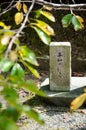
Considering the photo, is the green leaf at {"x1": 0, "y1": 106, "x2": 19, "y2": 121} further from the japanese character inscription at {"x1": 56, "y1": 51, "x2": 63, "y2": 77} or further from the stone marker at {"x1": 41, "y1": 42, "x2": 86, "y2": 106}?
the japanese character inscription at {"x1": 56, "y1": 51, "x2": 63, "y2": 77}

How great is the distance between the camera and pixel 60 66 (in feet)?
16.9

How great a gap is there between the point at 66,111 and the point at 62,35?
3702mm

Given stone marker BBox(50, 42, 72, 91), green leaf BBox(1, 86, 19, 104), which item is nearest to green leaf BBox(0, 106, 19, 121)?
green leaf BBox(1, 86, 19, 104)

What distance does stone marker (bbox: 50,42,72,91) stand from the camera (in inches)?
200

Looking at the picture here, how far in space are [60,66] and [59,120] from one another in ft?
3.06

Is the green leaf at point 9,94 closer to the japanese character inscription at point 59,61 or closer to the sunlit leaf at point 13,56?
the sunlit leaf at point 13,56

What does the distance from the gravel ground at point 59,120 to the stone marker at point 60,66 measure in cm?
39

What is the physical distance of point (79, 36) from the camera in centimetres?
823

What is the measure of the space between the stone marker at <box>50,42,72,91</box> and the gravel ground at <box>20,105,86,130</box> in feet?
1.29

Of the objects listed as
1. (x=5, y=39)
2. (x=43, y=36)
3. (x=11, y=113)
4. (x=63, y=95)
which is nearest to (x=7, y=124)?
(x=11, y=113)

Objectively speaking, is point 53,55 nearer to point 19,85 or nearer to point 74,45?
point 74,45

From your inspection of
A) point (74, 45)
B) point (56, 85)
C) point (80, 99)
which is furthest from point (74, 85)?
point (80, 99)

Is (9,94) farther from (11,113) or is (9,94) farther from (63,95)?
(63,95)

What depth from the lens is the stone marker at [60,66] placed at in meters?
5.08
